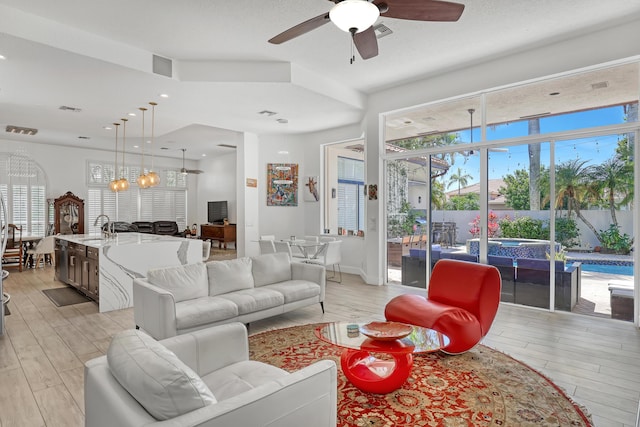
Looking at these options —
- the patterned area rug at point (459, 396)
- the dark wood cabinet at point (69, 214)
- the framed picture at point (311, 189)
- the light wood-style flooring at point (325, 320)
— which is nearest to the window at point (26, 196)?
the dark wood cabinet at point (69, 214)

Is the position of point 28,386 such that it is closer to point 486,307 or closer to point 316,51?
point 486,307

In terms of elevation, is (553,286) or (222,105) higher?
(222,105)

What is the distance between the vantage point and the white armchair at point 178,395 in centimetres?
130

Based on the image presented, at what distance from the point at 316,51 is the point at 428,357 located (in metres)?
3.86

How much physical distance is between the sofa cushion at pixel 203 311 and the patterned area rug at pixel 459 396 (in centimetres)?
49

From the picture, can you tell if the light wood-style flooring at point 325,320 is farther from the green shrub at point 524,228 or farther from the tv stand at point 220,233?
the tv stand at point 220,233

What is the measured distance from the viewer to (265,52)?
4660mm

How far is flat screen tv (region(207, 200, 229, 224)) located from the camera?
1228 cm

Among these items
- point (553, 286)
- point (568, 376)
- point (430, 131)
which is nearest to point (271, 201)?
point (430, 131)

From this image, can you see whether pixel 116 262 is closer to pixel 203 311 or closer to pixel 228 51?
pixel 203 311

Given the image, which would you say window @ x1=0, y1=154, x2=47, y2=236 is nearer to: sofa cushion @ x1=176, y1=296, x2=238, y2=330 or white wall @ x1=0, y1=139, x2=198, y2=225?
white wall @ x1=0, y1=139, x2=198, y2=225

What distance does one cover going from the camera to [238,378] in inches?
80.0

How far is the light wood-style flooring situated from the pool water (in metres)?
0.60

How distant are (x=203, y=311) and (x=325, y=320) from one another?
1.61 metres
